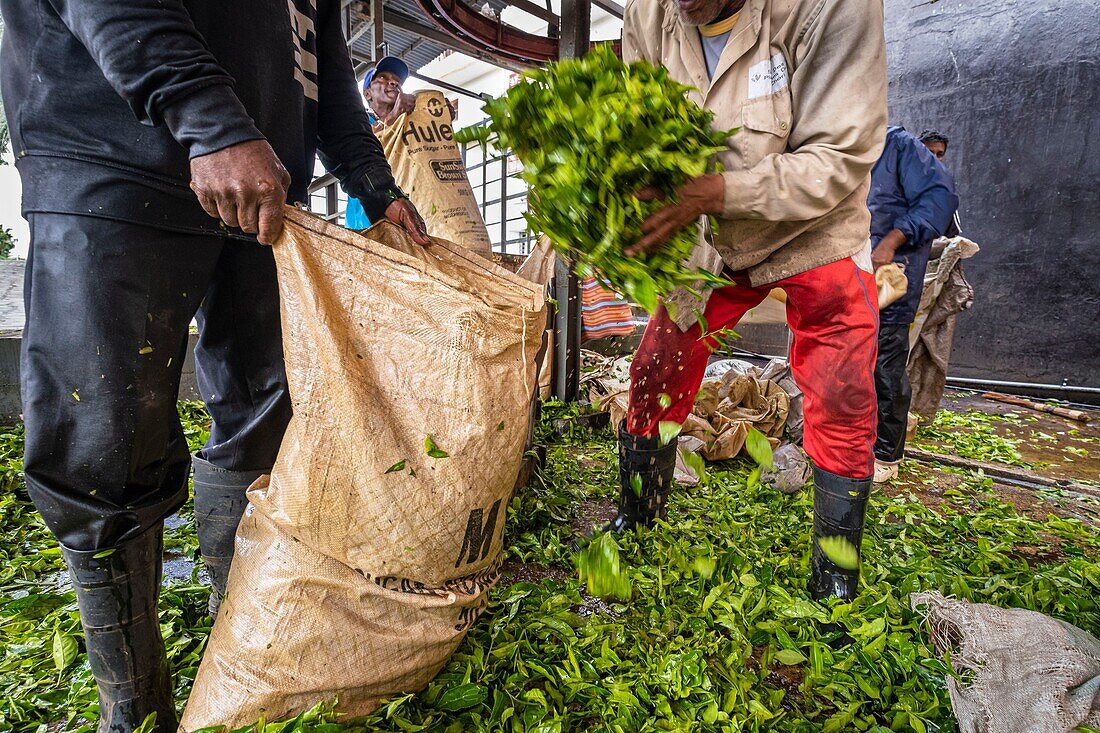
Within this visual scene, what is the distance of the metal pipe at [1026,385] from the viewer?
5.21m

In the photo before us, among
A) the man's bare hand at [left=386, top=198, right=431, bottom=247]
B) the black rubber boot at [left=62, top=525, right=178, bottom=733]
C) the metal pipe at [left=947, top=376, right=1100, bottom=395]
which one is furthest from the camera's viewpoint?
the metal pipe at [left=947, top=376, right=1100, bottom=395]

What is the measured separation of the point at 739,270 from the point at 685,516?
113 cm

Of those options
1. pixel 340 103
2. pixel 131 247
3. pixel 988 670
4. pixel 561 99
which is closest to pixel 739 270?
pixel 561 99

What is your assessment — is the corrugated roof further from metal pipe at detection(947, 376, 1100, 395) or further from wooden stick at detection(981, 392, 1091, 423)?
wooden stick at detection(981, 392, 1091, 423)

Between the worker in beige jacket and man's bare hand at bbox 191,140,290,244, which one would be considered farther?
the worker in beige jacket

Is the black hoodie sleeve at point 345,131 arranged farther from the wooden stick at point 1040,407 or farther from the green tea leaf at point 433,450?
the wooden stick at point 1040,407

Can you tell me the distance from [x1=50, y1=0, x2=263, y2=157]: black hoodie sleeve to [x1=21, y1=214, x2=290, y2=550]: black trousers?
25cm

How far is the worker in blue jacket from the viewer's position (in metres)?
3.18

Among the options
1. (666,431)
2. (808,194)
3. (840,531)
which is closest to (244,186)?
(808,194)

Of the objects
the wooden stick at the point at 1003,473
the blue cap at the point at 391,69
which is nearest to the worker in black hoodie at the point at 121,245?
the blue cap at the point at 391,69

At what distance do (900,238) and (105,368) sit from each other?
3.72 m

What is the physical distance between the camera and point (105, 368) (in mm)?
1074

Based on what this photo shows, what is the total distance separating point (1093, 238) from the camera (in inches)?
200

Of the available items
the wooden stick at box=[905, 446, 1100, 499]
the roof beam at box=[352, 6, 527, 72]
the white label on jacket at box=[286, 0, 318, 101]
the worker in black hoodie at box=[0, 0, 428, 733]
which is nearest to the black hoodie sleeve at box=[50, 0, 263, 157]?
the worker in black hoodie at box=[0, 0, 428, 733]
